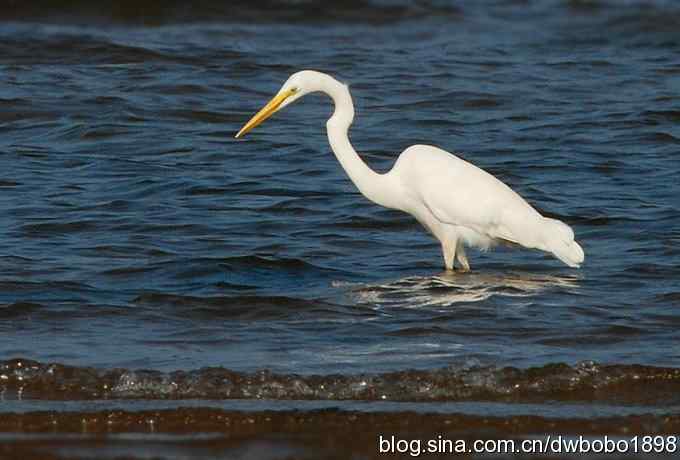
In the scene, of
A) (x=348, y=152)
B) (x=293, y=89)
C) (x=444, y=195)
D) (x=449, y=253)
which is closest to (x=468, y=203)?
(x=444, y=195)

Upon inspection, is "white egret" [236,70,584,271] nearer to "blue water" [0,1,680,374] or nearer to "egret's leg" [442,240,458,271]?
"egret's leg" [442,240,458,271]

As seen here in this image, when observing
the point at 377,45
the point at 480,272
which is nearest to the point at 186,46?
the point at 377,45

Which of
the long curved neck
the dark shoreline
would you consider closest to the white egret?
the long curved neck

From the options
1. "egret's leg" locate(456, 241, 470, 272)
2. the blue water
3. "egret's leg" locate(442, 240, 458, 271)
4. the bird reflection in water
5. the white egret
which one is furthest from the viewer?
"egret's leg" locate(456, 241, 470, 272)

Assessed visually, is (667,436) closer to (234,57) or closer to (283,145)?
(283,145)

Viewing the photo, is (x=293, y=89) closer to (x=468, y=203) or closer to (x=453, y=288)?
(x=468, y=203)

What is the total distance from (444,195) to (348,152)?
60 centimetres

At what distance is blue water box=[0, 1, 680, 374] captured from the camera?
6.39 meters

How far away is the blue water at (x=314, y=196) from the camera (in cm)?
639

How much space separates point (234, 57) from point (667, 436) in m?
10.5

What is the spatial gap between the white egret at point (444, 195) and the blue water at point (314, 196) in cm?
23

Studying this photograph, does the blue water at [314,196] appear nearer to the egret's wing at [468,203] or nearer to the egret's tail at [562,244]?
the egret's tail at [562,244]

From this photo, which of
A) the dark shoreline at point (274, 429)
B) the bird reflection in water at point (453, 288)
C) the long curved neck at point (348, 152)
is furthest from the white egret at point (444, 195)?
the dark shoreline at point (274, 429)

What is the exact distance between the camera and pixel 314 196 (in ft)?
31.7
